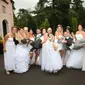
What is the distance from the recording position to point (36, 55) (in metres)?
9.55

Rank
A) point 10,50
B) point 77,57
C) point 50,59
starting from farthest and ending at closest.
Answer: point 77,57 → point 10,50 → point 50,59

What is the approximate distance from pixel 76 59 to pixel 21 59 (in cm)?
230

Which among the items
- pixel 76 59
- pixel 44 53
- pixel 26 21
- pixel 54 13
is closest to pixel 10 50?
pixel 44 53

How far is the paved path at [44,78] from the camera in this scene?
6652 millimetres

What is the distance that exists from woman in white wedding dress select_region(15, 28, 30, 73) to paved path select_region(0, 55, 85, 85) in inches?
11.7

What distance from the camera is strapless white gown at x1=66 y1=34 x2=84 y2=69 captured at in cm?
852

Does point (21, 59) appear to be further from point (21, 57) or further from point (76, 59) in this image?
point (76, 59)

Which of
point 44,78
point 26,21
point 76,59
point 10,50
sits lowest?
point 44,78

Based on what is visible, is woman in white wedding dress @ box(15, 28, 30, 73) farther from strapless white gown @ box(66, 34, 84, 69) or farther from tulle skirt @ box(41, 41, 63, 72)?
strapless white gown @ box(66, 34, 84, 69)

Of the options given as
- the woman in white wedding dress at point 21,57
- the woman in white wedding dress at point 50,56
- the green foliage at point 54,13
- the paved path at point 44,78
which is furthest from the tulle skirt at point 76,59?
the green foliage at point 54,13

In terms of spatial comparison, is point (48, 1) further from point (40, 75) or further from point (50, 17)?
point (40, 75)

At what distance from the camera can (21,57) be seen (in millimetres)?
8102

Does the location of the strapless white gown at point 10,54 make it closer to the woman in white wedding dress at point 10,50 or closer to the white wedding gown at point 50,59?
the woman in white wedding dress at point 10,50

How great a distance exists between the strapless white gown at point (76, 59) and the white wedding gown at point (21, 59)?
1.90 m
